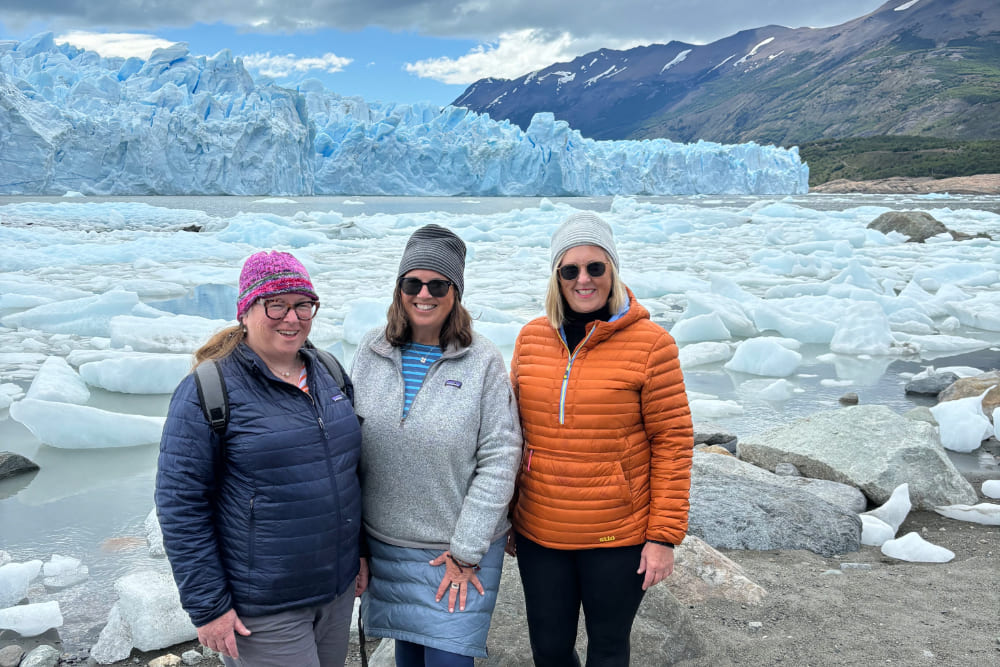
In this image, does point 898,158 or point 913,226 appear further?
point 898,158

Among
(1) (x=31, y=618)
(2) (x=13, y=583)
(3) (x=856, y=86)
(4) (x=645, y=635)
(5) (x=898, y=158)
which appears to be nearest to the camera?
(4) (x=645, y=635)

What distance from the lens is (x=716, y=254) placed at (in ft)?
52.4

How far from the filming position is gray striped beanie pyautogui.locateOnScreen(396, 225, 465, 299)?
5.26 feet

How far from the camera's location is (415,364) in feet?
5.28

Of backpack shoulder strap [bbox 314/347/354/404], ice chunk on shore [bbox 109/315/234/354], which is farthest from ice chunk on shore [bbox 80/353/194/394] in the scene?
backpack shoulder strap [bbox 314/347/354/404]

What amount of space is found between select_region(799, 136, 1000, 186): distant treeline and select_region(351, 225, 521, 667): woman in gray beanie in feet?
205

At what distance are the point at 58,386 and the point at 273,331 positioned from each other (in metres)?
4.46

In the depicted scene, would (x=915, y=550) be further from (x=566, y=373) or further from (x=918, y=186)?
(x=918, y=186)

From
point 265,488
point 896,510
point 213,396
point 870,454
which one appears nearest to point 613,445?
point 265,488

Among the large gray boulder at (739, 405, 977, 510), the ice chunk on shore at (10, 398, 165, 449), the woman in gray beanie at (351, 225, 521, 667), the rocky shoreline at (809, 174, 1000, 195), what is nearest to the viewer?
the woman in gray beanie at (351, 225, 521, 667)

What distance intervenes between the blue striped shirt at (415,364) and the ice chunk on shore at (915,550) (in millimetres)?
2420

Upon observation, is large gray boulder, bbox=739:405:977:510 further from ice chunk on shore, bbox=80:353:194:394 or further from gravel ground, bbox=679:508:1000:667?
ice chunk on shore, bbox=80:353:194:394

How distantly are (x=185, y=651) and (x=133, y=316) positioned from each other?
19.6 ft

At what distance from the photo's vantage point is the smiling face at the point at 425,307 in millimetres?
1598
